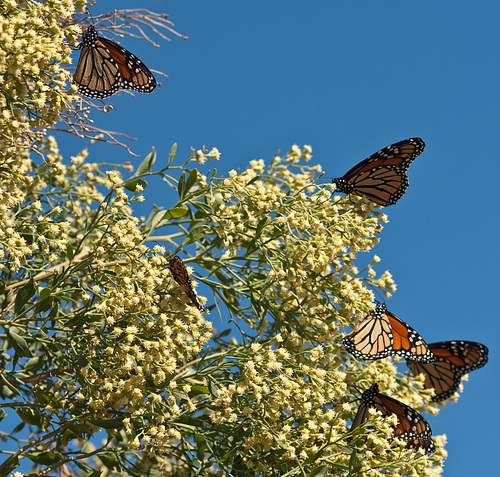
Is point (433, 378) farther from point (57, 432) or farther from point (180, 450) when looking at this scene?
point (57, 432)

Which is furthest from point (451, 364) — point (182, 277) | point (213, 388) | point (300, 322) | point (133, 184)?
point (133, 184)

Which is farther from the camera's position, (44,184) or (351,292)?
(44,184)

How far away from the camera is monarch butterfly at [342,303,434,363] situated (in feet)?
13.7

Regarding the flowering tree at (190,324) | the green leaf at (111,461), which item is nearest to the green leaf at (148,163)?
the flowering tree at (190,324)

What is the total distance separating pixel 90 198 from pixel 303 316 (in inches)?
85.1

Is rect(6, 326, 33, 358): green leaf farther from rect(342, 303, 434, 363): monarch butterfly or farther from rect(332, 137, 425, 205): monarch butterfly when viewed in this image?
rect(332, 137, 425, 205): monarch butterfly

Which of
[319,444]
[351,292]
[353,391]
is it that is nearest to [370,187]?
[351,292]

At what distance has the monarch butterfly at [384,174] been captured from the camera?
4.21 m

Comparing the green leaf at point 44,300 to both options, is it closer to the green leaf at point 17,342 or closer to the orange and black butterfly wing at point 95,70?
the green leaf at point 17,342

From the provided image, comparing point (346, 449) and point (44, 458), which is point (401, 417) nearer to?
point (346, 449)

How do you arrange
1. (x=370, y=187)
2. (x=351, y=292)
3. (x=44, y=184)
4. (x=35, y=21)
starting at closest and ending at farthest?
(x=35, y=21), (x=351, y=292), (x=370, y=187), (x=44, y=184)

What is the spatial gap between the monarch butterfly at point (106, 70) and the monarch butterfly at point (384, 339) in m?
2.25

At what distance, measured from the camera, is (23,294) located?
12.3 feet

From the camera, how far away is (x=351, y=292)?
3.98m
